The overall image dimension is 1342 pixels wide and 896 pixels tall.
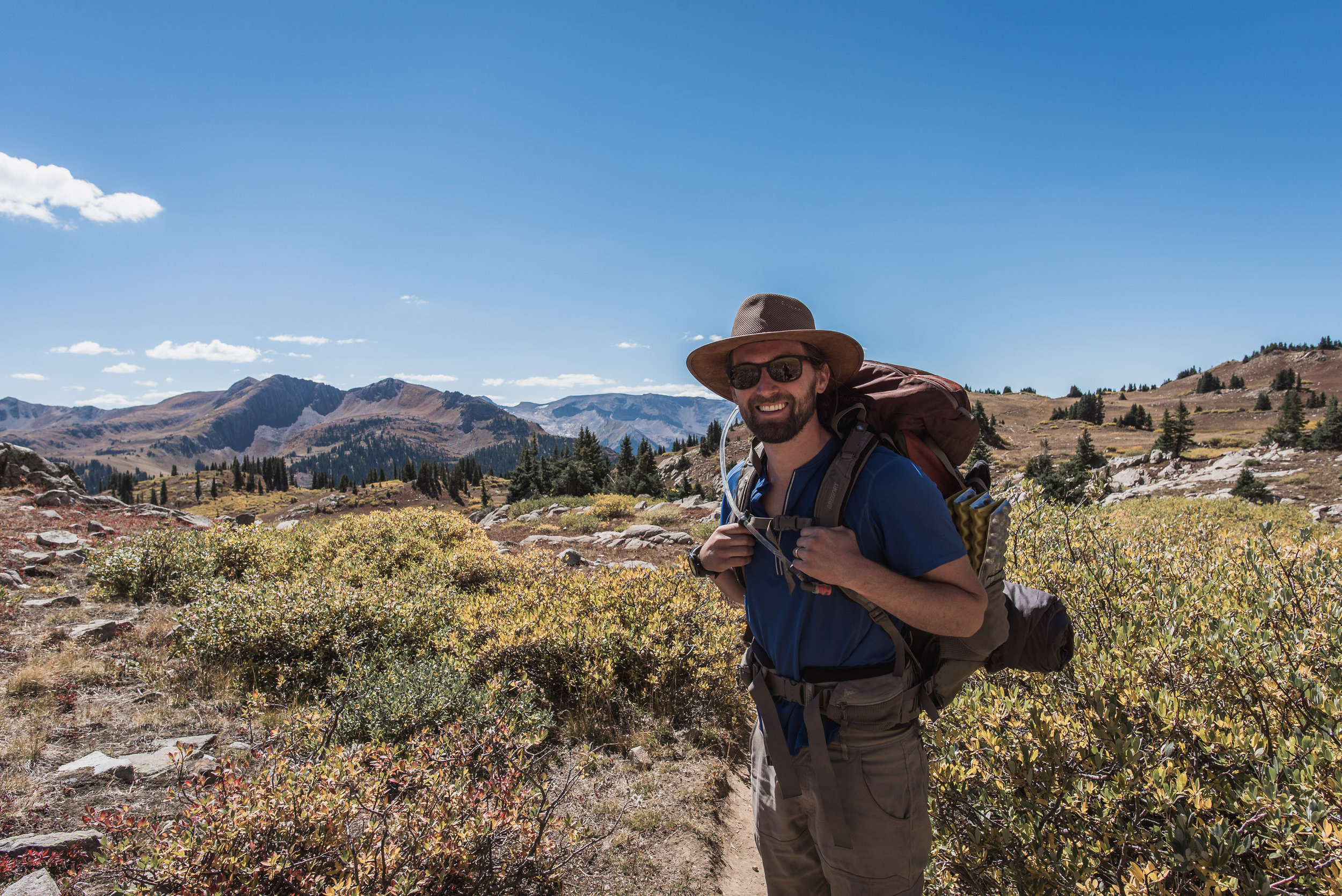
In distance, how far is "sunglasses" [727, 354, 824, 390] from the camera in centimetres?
231

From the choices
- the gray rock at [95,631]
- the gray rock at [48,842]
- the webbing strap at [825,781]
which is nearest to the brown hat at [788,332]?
the webbing strap at [825,781]

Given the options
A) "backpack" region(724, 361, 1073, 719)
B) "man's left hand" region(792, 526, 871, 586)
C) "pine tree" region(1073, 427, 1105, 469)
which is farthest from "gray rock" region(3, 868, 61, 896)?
"pine tree" region(1073, 427, 1105, 469)

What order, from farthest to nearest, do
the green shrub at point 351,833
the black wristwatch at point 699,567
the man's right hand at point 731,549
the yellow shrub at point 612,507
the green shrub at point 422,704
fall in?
the yellow shrub at point 612,507 < the green shrub at point 422,704 < the green shrub at point 351,833 < the black wristwatch at point 699,567 < the man's right hand at point 731,549

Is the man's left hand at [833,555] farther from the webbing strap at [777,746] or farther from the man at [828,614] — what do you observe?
the webbing strap at [777,746]

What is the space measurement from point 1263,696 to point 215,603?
8.64m

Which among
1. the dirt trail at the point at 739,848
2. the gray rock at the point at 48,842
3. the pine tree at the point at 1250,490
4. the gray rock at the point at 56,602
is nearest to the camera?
the gray rock at the point at 48,842

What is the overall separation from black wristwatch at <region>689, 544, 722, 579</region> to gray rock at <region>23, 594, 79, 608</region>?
993 cm

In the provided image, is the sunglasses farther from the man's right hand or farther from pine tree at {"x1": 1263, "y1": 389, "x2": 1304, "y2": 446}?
pine tree at {"x1": 1263, "y1": 389, "x2": 1304, "y2": 446}

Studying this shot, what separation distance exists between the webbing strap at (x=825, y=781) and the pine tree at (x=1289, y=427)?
1898 inches

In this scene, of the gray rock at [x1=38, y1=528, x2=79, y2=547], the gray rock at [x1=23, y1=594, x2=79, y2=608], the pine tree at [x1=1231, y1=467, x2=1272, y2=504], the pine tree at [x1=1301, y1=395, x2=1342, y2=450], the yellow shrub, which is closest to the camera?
the gray rock at [x1=23, y1=594, x2=79, y2=608]

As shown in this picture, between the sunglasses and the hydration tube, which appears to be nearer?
the hydration tube

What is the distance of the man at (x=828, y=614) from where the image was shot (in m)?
1.92

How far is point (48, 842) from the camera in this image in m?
3.16

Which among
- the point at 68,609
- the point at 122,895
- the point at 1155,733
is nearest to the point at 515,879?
the point at 122,895
